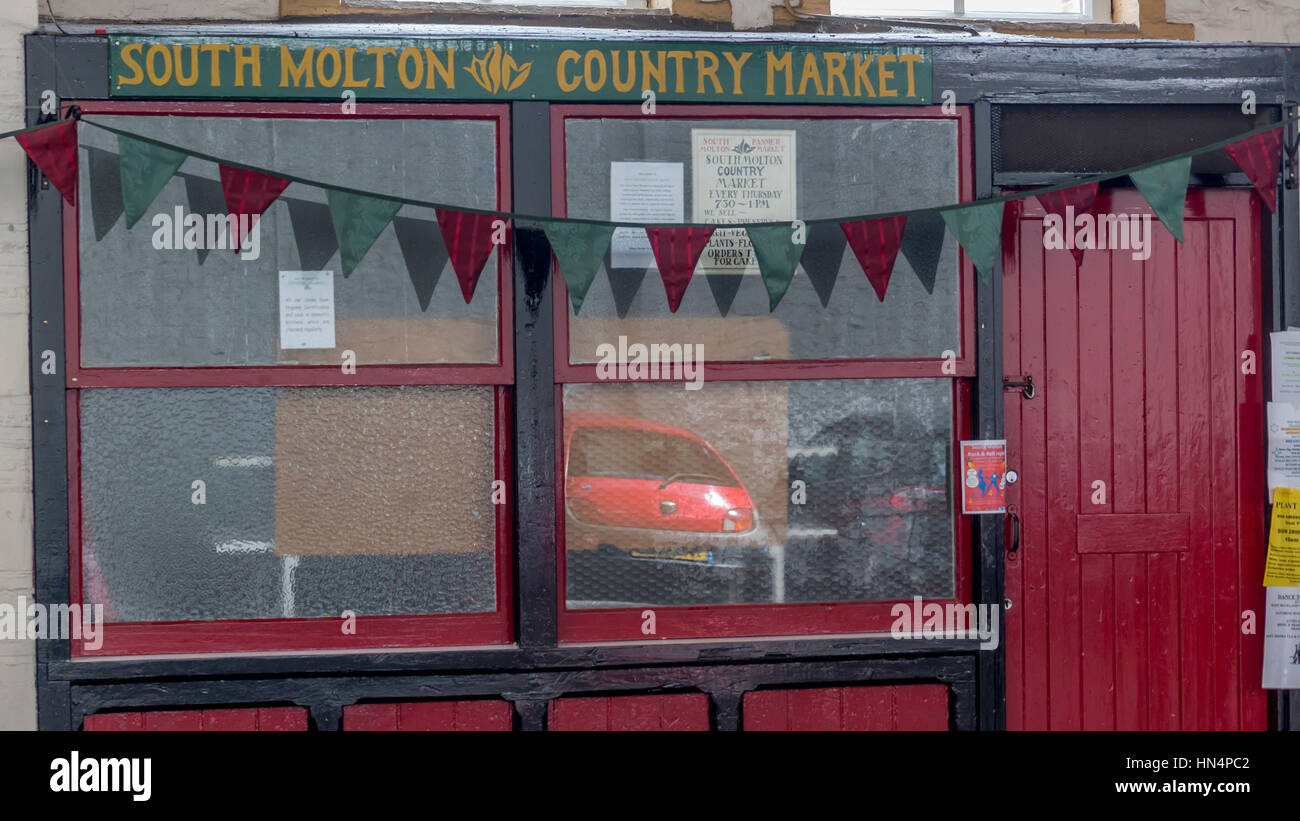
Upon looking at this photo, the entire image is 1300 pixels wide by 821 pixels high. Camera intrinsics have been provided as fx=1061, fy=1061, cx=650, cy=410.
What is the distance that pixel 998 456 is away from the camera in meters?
4.47

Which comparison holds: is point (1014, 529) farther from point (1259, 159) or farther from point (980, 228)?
point (1259, 159)

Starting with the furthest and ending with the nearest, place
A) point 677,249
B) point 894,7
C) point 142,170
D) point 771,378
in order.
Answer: point 894,7 < point 771,378 < point 677,249 < point 142,170

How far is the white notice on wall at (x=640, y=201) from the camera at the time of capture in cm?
438

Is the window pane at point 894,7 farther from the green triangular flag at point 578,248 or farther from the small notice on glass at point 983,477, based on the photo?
the small notice on glass at point 983,477

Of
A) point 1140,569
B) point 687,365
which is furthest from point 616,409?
point 1140,569

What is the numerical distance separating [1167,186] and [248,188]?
11.8ft

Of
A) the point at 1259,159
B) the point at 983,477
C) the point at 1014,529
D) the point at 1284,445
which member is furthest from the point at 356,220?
the point at 1284,445

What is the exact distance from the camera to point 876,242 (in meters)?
4.25

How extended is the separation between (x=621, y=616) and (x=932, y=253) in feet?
6.53

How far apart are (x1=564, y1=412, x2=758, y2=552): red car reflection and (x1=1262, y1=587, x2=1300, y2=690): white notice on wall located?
2.31 metres

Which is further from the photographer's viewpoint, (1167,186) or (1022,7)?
(1022,7)

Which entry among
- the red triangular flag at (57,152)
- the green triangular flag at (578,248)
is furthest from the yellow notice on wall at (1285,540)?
the red triangular flag at (57,152)

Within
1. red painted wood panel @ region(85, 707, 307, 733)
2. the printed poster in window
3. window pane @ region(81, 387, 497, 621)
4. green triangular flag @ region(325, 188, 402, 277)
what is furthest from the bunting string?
red painted wood panel @ region(85, 707, 307, 733)

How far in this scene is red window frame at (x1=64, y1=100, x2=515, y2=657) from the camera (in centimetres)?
416
